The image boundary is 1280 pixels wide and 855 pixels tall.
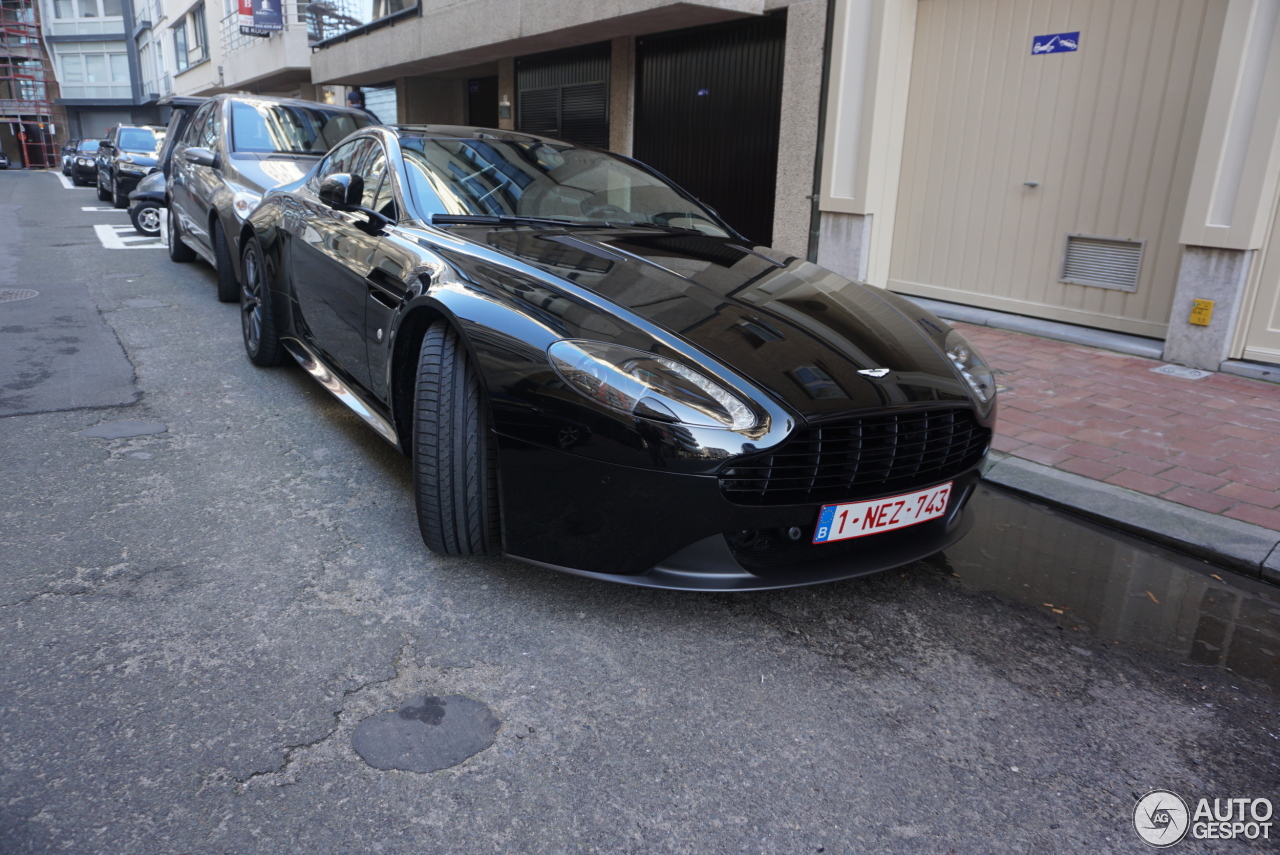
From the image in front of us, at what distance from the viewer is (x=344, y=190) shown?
3750 mm

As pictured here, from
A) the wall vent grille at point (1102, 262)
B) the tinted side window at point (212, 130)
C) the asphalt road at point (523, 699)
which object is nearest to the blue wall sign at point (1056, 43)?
the wall vent grille at point (1102, 262)

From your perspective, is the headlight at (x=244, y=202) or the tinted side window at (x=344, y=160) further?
the headlight at (x=244, y=202)

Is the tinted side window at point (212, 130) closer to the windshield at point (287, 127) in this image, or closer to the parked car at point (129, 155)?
the windshield at point (287, 127)

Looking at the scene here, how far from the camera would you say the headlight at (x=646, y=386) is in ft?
7.77

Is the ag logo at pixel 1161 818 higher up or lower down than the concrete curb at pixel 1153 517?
lower down

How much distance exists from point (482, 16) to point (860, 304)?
33.9ft

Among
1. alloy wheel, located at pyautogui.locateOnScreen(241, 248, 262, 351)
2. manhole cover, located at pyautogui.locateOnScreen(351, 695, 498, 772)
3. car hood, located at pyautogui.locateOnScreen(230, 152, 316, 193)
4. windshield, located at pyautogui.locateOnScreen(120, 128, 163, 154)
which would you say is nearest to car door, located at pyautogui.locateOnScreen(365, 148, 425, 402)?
manhole cover, located at pyautogui.locateOnScreen(351, 695, 498, 772)

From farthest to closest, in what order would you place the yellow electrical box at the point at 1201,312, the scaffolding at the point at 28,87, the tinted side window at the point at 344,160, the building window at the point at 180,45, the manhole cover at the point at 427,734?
the scaffolding at the point at 28,87 → the building window at the point at 180,45 → the yellow electrical box at the point at 1201,312 → the tinted side window at the point at 344,160 → the manhole cover at the point at 427,734

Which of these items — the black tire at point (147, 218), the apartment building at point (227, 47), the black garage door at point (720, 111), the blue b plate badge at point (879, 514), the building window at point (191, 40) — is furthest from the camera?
the building window at point (191, 40)

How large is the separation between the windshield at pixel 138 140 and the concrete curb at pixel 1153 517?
57.1ft

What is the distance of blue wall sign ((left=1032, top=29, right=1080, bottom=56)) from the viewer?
6.40 meters

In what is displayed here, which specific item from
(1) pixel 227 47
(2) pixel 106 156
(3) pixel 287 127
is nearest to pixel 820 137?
(3) pixel 287 127

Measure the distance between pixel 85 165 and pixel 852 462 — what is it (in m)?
30.8
